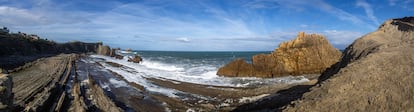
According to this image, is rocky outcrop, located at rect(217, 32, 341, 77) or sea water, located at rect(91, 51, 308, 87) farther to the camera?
rocky outcrop, located at rect(217, 32, 341, 77)

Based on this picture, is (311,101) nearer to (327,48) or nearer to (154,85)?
(154,85)

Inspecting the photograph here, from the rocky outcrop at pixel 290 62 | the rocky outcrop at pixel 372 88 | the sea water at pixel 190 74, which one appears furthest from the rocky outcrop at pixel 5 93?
the rocky outcrop at pixel 290 62

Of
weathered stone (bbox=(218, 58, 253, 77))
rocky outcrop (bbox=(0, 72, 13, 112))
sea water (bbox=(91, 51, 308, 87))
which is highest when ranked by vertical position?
rocky outcrop (bbox=(0, 72, 13, 112))

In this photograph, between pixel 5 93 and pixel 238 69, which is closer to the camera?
pixel 5 93

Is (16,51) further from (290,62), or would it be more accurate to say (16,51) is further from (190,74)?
(290,62)

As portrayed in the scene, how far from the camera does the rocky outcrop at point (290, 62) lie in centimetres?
2588

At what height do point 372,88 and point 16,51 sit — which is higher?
point 372,88

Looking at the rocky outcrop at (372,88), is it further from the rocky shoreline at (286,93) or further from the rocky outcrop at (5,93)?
the rocky outcrop at (5,93)

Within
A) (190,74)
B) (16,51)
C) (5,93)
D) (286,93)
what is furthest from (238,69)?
(16,51)

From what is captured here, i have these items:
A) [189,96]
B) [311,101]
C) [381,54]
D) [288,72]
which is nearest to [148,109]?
[189,96]

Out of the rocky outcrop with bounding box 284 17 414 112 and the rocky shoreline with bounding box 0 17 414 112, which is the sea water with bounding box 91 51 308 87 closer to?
the rocky shoreline with bounding box 0 17 414 112

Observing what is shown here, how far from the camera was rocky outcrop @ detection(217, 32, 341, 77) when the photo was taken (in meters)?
25.9

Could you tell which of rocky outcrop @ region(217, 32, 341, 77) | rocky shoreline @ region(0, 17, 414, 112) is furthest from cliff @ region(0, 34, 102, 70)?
rocky outcrop @ region(217, 32, 341, 77)

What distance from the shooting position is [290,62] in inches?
1072
